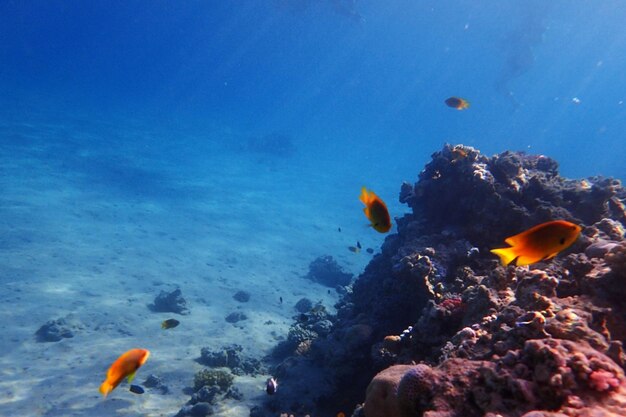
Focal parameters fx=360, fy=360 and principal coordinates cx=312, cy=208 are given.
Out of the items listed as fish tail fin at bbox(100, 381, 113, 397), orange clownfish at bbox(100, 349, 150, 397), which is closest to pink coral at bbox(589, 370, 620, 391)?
orange clownfish at bbox(100, 349, 150, 397)

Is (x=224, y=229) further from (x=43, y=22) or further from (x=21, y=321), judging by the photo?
(x=43, y=22)

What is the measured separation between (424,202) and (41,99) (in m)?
68.0

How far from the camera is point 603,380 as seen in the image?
7.32 feet

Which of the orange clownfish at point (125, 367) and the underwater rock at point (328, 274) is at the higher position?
the underwater rock at point (328, 274)

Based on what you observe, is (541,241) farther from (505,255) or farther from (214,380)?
(214,380)

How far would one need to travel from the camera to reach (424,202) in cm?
944

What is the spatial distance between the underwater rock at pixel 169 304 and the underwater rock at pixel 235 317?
1476 millimetres

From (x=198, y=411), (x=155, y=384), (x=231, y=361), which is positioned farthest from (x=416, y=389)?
(x=231, y=361)

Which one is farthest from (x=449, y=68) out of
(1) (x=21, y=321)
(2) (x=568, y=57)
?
(1) (x=21, y=321)

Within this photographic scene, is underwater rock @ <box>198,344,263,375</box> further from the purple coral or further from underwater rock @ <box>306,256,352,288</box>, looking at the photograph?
underwater rock @ <box>306,256,352,288</box>

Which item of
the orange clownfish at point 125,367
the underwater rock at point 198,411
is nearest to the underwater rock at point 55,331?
the underwater rock at point 198,411

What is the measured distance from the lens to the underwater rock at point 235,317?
1266 centimetres

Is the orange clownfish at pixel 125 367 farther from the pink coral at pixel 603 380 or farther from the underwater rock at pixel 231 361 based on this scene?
the underwater rock at pixel 231 361

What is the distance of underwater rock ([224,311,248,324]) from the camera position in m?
12.7
